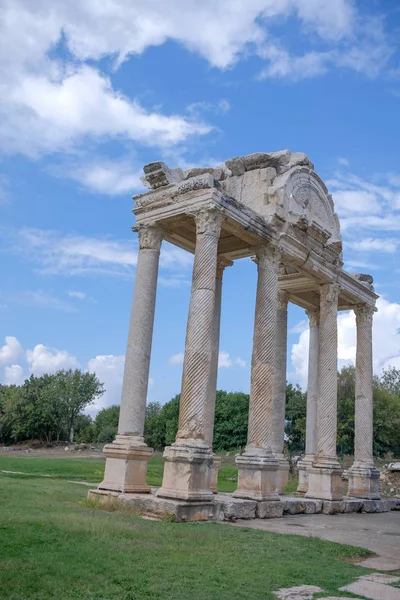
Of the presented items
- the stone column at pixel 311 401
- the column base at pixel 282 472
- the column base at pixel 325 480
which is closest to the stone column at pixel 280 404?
the column base at pixel 282 472

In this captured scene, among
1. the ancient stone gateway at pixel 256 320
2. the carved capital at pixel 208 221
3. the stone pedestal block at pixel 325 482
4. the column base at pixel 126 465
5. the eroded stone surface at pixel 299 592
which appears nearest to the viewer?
the eroded stone surface at pixel 299 592

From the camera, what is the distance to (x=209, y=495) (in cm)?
1242

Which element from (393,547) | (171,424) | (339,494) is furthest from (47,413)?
(393,547)

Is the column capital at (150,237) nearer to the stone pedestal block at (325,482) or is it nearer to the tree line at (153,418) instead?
the stone pedestal block at (325,482)

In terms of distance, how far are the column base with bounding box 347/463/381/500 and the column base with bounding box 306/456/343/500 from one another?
95.6 inches

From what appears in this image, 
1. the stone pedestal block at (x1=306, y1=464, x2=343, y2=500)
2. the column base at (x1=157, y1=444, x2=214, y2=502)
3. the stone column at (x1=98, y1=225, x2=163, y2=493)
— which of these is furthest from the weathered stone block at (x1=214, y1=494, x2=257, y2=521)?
the stone pedestal block at (x1=306, y1=464, x2=343, y2=500)

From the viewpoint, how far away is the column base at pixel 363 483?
19797mm

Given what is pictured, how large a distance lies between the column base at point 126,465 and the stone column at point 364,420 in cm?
928

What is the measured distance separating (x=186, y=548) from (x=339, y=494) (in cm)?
1072

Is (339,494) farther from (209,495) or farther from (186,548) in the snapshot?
(186,548)

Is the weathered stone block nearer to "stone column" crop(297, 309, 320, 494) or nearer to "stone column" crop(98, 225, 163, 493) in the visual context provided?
"stone column" crop(98, 225, 163, 493)

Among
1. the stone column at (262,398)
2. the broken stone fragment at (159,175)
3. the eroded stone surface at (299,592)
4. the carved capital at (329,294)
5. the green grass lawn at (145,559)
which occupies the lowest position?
the eroded stone surface at (299,592)

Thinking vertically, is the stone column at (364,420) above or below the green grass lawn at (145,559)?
above

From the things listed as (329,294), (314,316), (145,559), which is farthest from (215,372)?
(145,559)
